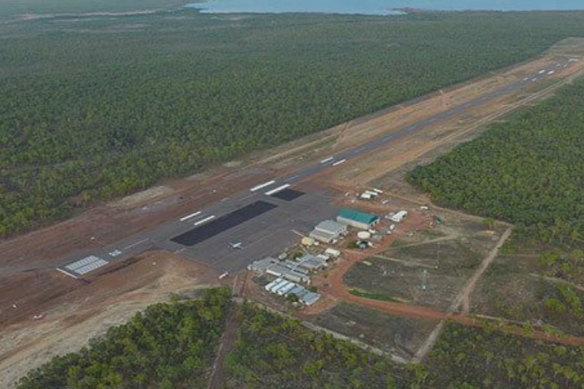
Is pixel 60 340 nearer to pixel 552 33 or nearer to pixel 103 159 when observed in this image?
pixel 103 159

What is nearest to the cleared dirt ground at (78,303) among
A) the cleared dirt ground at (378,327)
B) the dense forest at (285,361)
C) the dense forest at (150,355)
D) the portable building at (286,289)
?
the dense forest at (150,355)

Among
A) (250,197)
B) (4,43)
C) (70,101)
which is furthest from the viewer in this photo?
(4,43)

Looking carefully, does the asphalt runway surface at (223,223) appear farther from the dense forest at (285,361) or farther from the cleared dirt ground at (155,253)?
the dense forest at (285,361)

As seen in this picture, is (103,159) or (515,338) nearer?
(515,338)

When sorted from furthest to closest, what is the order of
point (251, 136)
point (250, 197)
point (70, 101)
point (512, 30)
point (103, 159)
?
1. point (512, 30)
2. point (70, 101)
3. point (251, 136)
4. point (103, 159)
5. point (250, 197)

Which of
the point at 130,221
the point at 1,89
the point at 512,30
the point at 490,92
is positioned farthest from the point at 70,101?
the point at 512,30

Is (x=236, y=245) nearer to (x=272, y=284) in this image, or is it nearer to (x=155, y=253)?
(x=155, y=253)

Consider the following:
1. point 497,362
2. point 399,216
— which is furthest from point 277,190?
point 497,362
